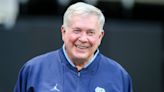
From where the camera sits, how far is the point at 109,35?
37.2ft

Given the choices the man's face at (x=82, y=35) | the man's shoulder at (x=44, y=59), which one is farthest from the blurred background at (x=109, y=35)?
the man's face at (x=82, y=35)

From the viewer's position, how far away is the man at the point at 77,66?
6.21 metres

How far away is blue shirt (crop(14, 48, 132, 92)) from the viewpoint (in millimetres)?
6270

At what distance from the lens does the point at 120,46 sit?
1148 cm

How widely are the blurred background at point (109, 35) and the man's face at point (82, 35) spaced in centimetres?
482

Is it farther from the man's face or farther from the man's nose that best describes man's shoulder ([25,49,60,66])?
the man's nose

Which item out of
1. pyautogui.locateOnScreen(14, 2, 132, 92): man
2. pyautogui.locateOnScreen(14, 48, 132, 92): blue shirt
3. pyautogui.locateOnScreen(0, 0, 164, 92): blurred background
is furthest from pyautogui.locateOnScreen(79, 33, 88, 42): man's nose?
pyautogui.locateOnScreen(0, 0, 164, 92): blurred background

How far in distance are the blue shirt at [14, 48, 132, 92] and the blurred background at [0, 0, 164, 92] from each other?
15.2 feet

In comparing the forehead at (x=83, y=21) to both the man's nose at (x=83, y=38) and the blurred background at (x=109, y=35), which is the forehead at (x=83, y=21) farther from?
the blurred background at (x=109, y=35)

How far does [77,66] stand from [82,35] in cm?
30

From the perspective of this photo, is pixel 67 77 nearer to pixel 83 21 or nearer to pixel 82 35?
pixel 82 35

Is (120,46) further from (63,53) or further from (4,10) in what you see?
(63,53)

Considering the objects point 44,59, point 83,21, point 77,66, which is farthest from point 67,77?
point 83,21

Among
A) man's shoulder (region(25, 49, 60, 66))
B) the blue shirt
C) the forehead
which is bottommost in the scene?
the blue shirt
